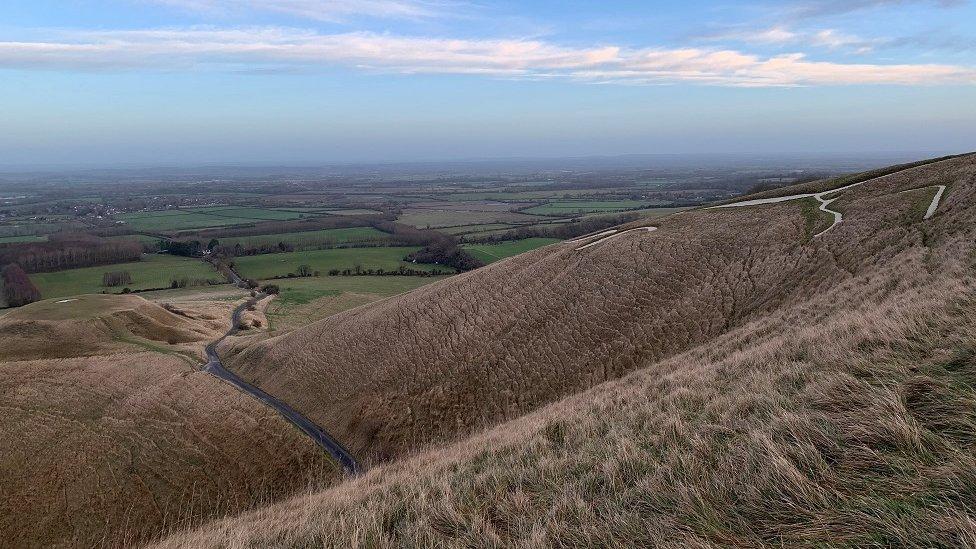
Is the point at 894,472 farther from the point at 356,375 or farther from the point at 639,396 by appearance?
the point at 356,375

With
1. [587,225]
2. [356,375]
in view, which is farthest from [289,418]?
[587,225]

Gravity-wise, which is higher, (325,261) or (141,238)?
(141,238)

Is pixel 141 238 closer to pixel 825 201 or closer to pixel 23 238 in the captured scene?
pixel 23 238

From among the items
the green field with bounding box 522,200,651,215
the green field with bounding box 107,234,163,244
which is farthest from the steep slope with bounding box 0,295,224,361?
the green field with bounding box 522,200,651,215

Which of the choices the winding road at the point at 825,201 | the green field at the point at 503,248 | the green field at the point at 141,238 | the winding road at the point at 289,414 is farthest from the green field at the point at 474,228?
the winding road at the point at 825,201

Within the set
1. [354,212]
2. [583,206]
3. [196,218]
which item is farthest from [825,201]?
[196,218]

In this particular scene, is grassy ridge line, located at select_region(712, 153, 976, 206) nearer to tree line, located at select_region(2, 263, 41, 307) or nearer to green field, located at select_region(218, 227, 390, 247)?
green field, located at select_region(218, 227, 390, 247)
